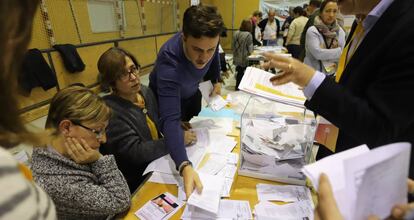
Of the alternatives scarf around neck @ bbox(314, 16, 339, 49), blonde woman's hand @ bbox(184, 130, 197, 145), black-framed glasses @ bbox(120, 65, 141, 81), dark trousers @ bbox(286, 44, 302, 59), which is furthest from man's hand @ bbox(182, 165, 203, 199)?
dark trousers @ bbox(286, 44, 302, 59)

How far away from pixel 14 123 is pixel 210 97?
59.2 inches

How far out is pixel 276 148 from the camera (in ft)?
3.87

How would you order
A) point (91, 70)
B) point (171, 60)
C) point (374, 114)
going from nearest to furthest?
point (374, 114) < point (171, 60) < point (91, 70)

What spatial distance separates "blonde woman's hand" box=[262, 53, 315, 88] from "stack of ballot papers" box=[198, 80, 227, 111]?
869 millimetres

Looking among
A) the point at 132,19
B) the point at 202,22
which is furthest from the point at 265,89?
the point at 132,19

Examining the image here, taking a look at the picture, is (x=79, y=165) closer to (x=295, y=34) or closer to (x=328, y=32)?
(x=328, y=32)

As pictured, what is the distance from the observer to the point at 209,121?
5.72 ft

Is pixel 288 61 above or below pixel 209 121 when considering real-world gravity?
above

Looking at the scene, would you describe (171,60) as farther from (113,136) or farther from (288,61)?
(288,61)

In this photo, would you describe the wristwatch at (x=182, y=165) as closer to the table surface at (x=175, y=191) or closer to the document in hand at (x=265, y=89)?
the table surface at (x=175, y=191)

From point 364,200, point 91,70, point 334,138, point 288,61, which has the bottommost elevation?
point 91,70

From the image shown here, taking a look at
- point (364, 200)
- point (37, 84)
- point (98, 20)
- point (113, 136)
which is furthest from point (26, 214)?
point (98, 20)

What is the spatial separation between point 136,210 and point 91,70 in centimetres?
348

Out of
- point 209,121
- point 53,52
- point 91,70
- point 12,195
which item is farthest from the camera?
point 91,70
